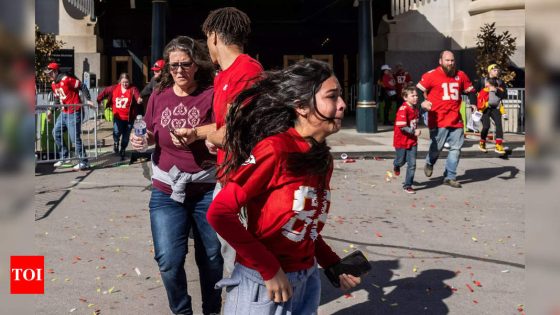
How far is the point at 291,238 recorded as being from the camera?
265cm

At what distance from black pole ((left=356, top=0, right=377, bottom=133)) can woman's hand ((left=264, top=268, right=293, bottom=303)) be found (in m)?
16.1

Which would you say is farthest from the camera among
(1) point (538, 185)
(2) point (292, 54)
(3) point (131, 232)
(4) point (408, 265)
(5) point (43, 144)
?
(2) point (292, 54)

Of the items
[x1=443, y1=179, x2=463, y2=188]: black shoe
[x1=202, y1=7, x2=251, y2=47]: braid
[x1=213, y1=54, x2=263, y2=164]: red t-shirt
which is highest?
[x1=202, y1=7, x2=251, y2=47]: braid

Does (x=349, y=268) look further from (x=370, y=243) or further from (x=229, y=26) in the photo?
(x=370, y=243)

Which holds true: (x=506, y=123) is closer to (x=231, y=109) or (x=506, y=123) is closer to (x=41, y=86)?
(x=41, y=86)

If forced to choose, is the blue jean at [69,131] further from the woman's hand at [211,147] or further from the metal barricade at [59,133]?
the woman's hand at [211,147]

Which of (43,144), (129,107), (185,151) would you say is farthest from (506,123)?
(185,151)

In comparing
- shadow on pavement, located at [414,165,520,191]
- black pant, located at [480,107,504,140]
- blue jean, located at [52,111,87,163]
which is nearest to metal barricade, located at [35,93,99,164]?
blue jean, located at [52,111,87,163]

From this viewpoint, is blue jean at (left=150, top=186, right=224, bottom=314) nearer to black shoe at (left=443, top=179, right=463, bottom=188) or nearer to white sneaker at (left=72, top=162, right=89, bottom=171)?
black shoe at (left=443, top=179, right=463, bottom=188)

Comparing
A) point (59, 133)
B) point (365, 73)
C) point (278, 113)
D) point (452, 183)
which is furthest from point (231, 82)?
point (365, 73)

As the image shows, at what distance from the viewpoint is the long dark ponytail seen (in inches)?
105

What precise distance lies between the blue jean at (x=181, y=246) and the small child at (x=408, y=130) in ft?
19.4

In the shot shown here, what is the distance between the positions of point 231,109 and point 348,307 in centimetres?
260

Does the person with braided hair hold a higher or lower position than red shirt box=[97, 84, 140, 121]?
lower
